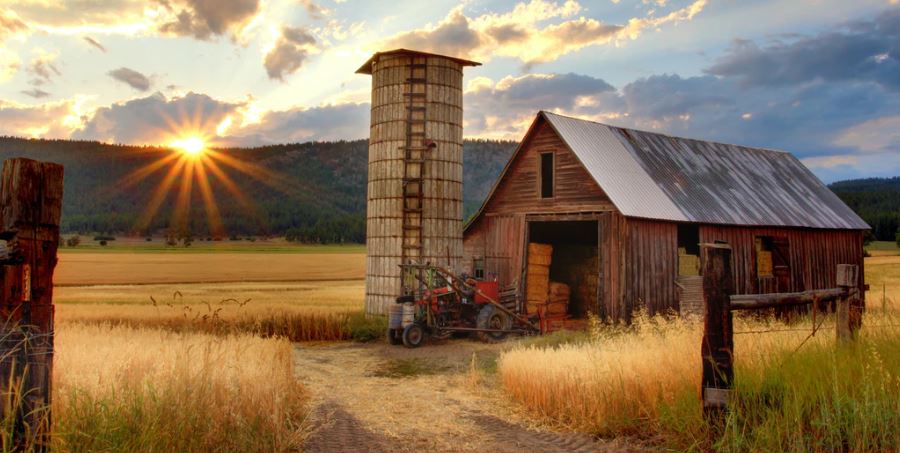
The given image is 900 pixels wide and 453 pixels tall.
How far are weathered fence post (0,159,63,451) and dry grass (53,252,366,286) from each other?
117 ft

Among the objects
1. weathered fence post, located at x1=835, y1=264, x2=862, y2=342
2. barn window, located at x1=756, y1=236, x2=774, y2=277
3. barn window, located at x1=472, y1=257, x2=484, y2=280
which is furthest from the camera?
barn window, located at x1=472, y1=257, x2=484, y2=280

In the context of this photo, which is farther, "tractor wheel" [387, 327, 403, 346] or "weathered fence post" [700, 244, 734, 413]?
"tractor wheel" [387, 327, 403, 346]

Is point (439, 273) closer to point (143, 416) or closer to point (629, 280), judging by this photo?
point (629, 280)

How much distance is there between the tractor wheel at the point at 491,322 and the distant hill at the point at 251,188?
7510 cm

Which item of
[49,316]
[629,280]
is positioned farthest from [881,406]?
[629,280]

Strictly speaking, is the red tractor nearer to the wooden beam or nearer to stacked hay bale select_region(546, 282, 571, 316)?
stacked hay bale select_region(546, 282, 571, 316)

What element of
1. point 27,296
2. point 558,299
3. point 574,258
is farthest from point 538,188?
point 27,296

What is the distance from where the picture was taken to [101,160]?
129m

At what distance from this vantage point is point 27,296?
5.79 meters

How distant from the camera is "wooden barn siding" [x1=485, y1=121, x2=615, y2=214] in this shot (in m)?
21.3

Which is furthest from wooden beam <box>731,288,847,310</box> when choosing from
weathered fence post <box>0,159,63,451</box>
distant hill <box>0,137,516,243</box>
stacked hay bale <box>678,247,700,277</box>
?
distant hill <box>0,137,516,243</box>

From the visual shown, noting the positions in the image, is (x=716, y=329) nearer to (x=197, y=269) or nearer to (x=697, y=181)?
(x=697, y=181)

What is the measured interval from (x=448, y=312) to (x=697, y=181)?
33.0 ft

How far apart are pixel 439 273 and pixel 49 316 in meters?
15.2
